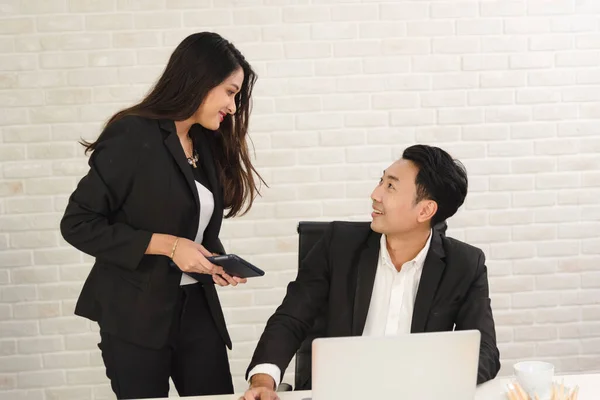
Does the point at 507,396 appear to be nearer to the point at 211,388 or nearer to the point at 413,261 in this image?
the point at 413,261

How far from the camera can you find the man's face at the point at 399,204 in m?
2.44

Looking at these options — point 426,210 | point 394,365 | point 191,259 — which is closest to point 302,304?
point 191,259

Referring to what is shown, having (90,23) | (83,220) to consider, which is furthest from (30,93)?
(83,220)

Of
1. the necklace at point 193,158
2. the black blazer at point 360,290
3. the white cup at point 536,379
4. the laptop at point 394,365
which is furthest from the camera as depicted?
the necklace at point 193,158

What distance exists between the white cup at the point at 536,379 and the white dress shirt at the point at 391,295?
0.53 m

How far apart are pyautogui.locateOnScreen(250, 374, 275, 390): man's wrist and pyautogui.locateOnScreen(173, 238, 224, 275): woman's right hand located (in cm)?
38

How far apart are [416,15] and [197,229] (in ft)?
5.73

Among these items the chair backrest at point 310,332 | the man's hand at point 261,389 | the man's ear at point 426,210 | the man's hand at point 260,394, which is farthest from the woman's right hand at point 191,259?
the man's ear at point 426,210

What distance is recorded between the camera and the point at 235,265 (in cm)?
235

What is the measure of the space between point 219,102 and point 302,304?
0.63 metres

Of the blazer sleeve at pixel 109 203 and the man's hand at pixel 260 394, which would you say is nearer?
the man's hand at pixel 260 394

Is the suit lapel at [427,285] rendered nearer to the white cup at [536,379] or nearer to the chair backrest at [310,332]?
the chair backrest at [310,332]

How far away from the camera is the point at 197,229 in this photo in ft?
8.42

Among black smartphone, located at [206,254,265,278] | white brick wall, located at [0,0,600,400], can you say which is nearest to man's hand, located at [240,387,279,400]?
black smartphone, located at [206,254,265,278]
